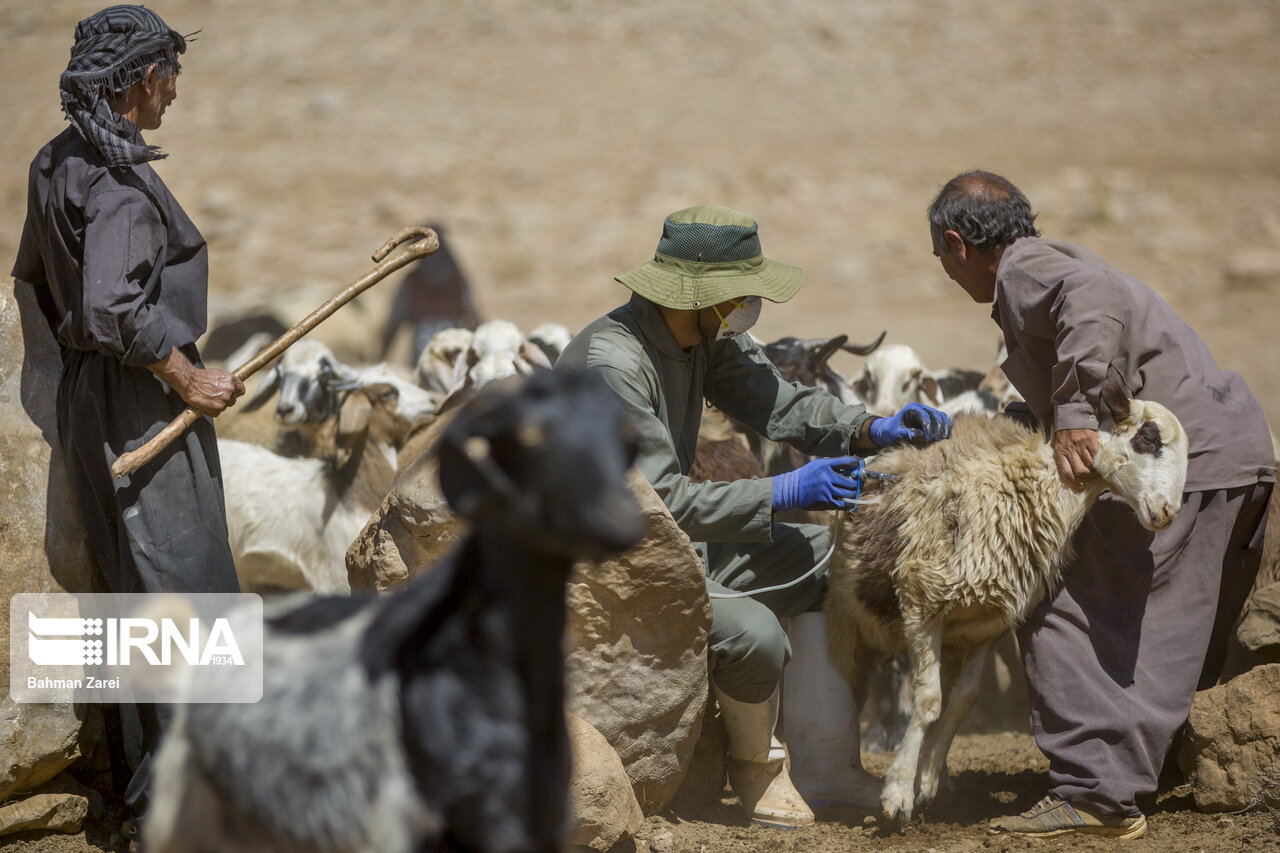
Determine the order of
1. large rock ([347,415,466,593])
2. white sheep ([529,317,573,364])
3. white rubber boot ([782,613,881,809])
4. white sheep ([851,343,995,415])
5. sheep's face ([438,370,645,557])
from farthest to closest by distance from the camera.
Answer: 1. white sheep ([529,317,573,364])
2. white sheep ([851,343,995,415])
3. white rubber boot ([782,613,881,809])
4. large rock ([347,415,466,593])
5. sheep's face ([438,370,645,557])

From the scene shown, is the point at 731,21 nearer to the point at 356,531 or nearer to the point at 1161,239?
the point at 1161,239

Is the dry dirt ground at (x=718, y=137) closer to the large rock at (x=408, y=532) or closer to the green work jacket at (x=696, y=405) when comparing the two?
the green work jacket at (x=696, y=405)

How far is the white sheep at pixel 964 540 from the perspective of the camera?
426 centimetres

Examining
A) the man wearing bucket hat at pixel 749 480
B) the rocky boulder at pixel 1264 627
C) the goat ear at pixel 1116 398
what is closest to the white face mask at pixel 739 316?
the man wearing bucket hat at pixel 749 480

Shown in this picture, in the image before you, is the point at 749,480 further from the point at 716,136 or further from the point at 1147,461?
the point at 716,136

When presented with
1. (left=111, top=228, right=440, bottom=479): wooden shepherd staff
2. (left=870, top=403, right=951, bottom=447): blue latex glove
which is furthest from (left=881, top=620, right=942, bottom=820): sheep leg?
(left=111, top=228, right=440, bottom=479): wooden shepherd staff

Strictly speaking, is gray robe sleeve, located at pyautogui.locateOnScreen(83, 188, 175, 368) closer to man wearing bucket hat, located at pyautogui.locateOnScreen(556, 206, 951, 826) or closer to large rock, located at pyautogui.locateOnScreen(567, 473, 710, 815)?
man wearing bucket hat, located at pyautogui.locateOnScreen(556, 206, 951, 826)

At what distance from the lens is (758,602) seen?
465 cm

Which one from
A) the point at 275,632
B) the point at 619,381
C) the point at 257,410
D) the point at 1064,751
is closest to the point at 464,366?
the point at 257,410

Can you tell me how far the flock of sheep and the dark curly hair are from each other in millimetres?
675

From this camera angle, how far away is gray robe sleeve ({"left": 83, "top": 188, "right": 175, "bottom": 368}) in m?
3.77

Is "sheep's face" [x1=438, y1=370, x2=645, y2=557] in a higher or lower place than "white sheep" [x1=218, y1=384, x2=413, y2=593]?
higher

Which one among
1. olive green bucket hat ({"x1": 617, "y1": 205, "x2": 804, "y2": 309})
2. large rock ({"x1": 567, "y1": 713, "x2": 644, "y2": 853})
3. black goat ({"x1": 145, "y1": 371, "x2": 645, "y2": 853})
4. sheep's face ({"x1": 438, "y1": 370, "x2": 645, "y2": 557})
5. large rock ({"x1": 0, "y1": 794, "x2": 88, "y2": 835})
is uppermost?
olive green bucket hat ({"x1": 617, "y1": 205, "x2": 804, "y2": 309})

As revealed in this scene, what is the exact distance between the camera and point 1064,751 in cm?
431
